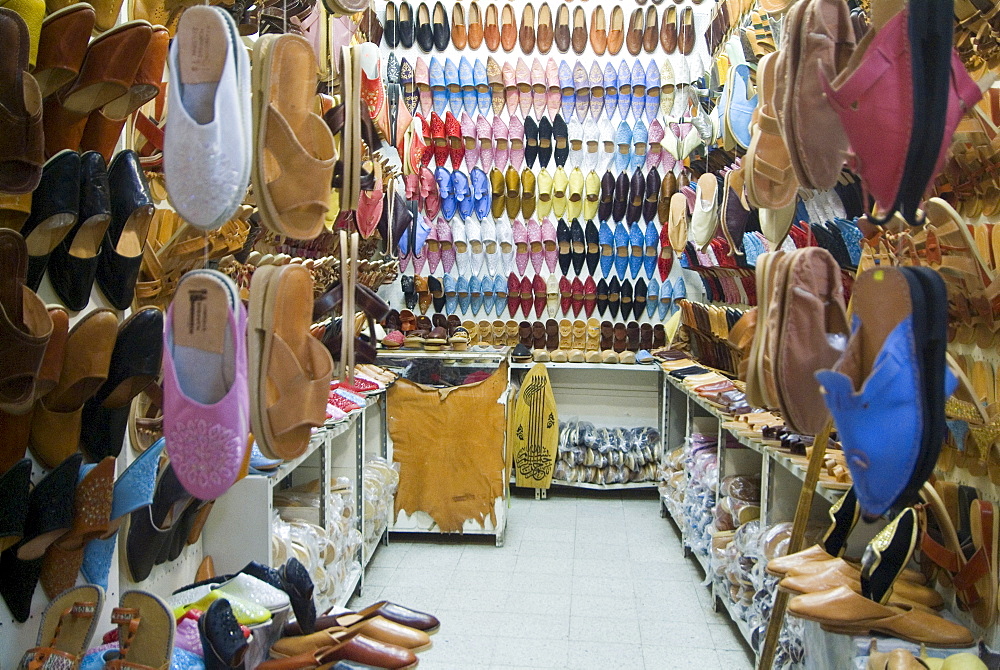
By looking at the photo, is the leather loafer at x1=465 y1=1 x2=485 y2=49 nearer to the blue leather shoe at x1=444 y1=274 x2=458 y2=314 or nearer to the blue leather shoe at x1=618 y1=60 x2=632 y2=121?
the blue leather shoe at x1=618 y1=60 x2=632 y2=121

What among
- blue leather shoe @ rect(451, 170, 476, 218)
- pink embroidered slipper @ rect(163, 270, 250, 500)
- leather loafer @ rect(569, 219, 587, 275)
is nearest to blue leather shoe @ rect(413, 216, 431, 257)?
blue leather shoe @ rect(451, 170, 476, 218)

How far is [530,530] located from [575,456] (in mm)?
902

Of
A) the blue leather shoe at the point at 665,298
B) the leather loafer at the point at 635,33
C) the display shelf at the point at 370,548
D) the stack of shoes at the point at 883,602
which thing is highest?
the leather loafer at the point at 635,33

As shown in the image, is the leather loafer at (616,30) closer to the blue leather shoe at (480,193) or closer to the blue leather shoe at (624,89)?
the blue leather shoe at (624,89)

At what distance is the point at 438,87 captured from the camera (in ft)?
20.5

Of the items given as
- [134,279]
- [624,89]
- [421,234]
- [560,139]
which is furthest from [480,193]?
[134,279]

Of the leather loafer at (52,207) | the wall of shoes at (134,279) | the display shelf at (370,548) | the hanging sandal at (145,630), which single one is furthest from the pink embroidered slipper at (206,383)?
the display shelf at (370,548)

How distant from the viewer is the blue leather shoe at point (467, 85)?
620 cm

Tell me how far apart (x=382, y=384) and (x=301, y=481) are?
105 cm

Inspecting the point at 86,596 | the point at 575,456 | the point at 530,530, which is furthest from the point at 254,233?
the point at 575,456

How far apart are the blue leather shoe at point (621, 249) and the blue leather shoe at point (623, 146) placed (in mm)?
468

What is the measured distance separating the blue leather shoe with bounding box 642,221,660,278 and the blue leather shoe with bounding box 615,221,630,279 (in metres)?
0.15

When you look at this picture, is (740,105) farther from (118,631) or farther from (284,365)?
(118,631)

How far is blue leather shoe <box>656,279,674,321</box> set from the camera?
629cm
